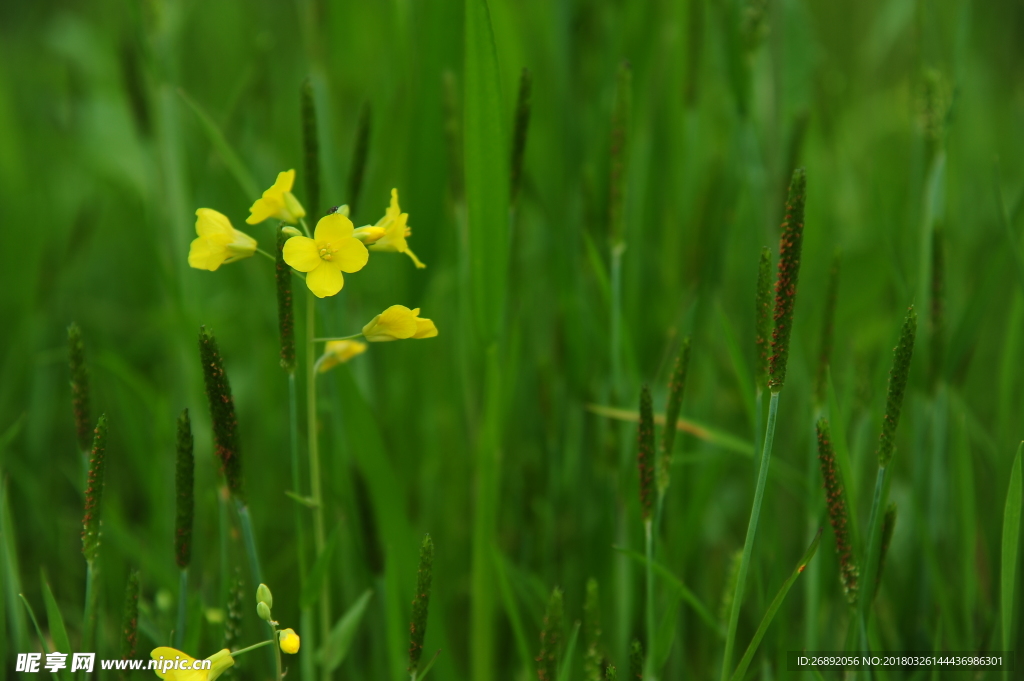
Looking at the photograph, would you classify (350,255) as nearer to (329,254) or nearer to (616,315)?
(329,254)

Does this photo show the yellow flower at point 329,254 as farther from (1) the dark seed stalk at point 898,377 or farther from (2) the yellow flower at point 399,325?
(1) the dark seed stalk at point 898,377

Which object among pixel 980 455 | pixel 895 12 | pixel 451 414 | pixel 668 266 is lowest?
pixel 980 455

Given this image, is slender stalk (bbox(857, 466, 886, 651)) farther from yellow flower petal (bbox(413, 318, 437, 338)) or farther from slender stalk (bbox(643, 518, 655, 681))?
yellow flower petal (bbox(413, 318, 437, 338))

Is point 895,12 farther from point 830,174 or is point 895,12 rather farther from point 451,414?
point 451,414

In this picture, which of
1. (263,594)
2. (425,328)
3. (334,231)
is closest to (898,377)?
(425,328)

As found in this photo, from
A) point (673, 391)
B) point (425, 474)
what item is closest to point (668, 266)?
point (425, 474)

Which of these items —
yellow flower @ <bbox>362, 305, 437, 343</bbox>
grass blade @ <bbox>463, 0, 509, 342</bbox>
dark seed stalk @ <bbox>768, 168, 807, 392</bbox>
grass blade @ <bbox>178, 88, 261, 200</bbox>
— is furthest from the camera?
grass blade @ <bbox>178, 88, 261, 200</bbox>

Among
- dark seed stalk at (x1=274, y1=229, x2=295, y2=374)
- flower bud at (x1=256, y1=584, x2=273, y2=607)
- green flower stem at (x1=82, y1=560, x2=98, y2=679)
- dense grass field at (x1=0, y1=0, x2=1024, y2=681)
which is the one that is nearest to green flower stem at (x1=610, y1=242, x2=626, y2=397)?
dense grass field at (x1=0, y1=0, x2=1024, y2=681)
